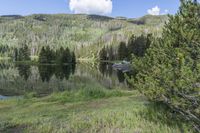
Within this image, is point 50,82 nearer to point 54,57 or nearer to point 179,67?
point 179,67

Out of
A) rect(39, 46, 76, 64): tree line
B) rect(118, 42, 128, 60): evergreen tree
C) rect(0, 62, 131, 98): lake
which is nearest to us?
rect(0, 62, 131, 98): lake

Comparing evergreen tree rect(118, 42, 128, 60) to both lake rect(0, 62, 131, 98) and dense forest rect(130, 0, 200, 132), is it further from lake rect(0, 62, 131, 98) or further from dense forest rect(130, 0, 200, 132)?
dense forest rect(130, 0, 200, 132)

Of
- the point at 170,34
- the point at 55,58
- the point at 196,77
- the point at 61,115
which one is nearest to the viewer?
the point at 196,77

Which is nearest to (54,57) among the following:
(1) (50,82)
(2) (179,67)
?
(1) (50,82)

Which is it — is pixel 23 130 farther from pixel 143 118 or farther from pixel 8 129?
pixel 143 118

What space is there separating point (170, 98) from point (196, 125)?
1.44 metres

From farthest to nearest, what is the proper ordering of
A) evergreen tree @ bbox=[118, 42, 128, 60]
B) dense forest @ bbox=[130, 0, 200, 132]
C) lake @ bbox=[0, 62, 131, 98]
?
1. evergreen tree @ bbox=[118, 42, 128, 60]
2. lake @ bbox=[0, 62, 131, 98]
3. dense forest @ bbox=[130, 0, 200, 132]

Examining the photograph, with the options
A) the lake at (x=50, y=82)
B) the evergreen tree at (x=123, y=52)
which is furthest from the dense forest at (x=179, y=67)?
the evergreen tree at (x=123, y=52)

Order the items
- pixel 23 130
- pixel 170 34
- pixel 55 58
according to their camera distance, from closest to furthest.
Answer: pixel 170 34
pixel 23 130
pixel 55 58

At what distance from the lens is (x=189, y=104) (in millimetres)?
12062

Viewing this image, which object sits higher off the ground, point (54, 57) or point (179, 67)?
point (179, 67)

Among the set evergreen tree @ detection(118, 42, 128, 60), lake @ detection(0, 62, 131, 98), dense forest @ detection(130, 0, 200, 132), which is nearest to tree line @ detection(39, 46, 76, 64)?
evergreen tree @ detection(118, 42, 128, 60)

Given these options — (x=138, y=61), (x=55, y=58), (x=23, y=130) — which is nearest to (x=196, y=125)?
(x=138, y=61)

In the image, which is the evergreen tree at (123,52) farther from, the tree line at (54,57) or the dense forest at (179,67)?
the dense forest at (179,67)
